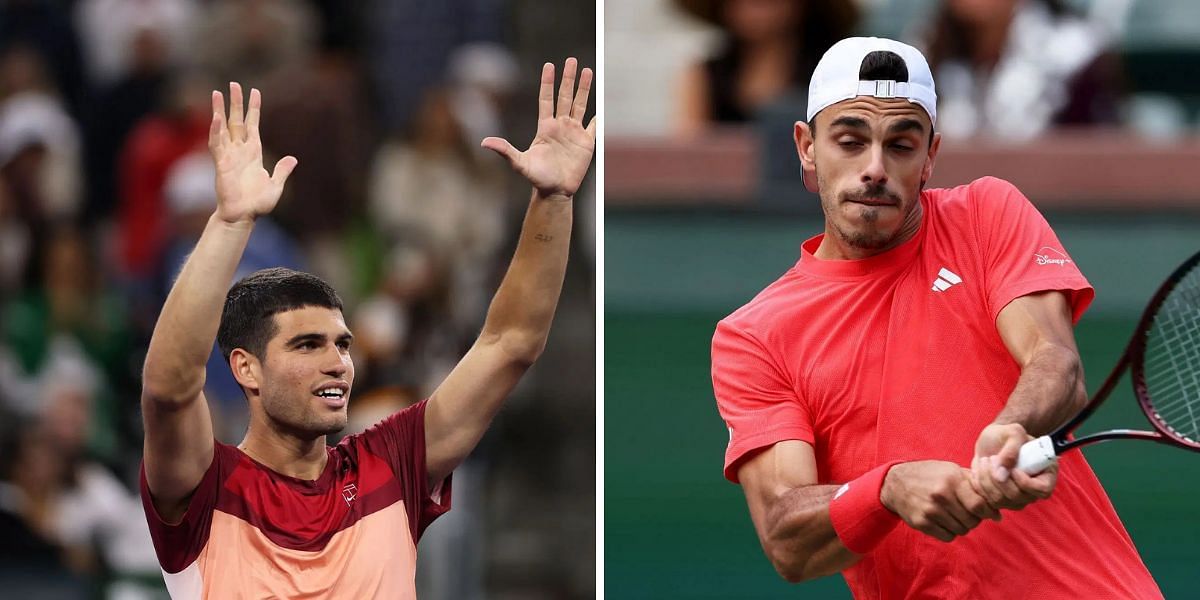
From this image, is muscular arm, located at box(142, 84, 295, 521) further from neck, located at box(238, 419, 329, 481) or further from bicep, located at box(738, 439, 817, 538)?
bicep, located at box(738, 439, 817, 538)

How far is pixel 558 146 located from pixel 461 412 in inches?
25.5

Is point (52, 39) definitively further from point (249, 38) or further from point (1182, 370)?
point (1182, 370)

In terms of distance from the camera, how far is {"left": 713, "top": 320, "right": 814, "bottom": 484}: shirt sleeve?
4039mm

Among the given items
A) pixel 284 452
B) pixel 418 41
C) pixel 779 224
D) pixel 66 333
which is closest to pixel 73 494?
pixel 66 333

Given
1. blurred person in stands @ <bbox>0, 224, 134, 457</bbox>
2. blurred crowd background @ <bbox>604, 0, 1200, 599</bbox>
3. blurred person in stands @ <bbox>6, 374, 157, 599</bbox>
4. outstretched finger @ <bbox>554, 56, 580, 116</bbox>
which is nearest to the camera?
outstretched finger @ <bbox>554, 56, 580, 116</bbox>

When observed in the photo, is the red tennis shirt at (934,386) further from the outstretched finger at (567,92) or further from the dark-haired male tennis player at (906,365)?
the outstretched finger at (567,92)

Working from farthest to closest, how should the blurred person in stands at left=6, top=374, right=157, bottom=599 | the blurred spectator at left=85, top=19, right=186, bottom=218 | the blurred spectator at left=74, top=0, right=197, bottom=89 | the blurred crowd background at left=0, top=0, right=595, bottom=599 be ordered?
the blurred spectator at left=74, top=0, right=197, bottom=89
the blurred spectator at left=85, top=19, right=186, bottom=218
the blurred crowd background at left=0, top=0, right=595, bottom=599
the blurred person in stands at left=6, top=374, right=157, bottom=599

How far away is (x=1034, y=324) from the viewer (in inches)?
153

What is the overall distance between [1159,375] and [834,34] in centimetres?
386

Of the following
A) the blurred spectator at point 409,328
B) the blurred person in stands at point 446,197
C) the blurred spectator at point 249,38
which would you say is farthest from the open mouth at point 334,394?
the blurred spectator at point 249,38

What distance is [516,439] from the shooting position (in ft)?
33.1

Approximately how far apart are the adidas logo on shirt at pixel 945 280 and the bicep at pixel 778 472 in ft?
1.43

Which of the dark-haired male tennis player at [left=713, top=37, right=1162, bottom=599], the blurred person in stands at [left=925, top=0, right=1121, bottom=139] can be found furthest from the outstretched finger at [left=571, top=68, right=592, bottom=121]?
the blurred person in stands at [left=925, top=0, right=1121, bottom=139]

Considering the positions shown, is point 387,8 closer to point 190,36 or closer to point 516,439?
point 190,36
